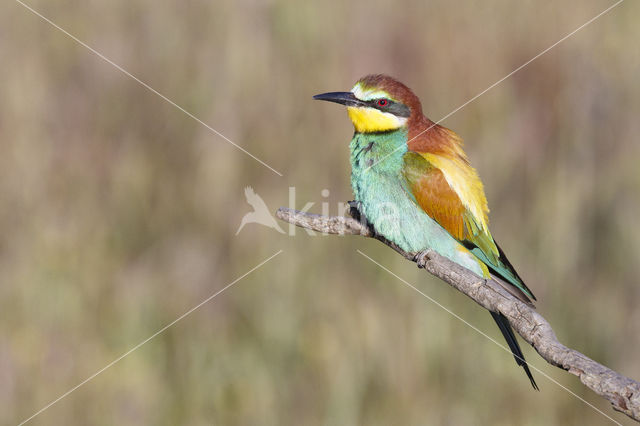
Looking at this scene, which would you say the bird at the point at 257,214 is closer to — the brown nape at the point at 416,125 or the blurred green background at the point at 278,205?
the blurred green background at the point at 278,205

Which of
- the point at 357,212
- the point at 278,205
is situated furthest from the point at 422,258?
the point at 278,205


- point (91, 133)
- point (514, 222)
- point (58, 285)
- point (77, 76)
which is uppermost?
point (77, 76)

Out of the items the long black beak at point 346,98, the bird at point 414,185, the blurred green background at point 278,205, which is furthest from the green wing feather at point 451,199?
the blurred green background at point 278,205

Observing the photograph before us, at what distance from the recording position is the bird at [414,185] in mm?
2119

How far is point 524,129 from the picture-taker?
309 centimetres

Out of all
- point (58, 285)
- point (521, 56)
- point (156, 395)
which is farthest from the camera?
point (521, 56)

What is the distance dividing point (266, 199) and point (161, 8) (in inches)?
45.4

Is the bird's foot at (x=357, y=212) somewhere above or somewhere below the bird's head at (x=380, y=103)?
below

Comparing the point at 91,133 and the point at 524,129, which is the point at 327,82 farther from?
the point at 91,133

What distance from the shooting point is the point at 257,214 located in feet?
Answer: 9.85

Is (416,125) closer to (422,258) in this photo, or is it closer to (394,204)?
(394,204)

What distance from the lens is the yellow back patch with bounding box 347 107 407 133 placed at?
216 cm

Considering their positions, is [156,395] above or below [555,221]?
below

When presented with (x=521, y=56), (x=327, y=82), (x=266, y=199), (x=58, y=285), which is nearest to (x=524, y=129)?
(x=521, y=56)
